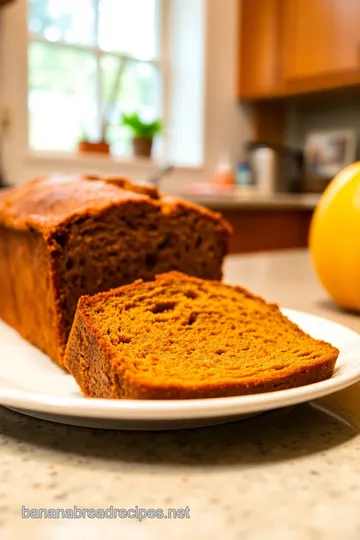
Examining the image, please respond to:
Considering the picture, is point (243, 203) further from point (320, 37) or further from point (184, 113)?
point (320, 37)

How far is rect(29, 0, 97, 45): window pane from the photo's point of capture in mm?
3783

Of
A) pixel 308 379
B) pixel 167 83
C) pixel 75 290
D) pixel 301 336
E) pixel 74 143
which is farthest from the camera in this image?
pixel 167 83

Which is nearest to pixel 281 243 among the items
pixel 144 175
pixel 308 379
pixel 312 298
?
pixel 144 175

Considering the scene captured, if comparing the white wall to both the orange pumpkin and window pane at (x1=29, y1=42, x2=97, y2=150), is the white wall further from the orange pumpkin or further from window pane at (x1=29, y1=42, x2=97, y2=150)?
the orange pumpkin

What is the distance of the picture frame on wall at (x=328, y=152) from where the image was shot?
4.41m

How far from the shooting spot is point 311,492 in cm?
40

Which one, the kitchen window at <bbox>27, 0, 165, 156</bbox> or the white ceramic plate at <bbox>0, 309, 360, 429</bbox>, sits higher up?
the kitchen window at <bbox>27, 0, 165, 156</bbox>

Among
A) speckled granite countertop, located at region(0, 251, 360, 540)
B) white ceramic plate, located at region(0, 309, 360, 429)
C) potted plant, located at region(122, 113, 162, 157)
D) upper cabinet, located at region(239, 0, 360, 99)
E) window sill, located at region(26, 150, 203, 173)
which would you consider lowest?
speckled granite countertop, located at region(0, 251, 360, 540)

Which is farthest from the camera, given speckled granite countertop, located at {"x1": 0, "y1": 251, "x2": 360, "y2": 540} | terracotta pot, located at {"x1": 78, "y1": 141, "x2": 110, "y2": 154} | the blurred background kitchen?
terracotta pot, located at {"x1": 78, "y1": 141, "x2": 110, "y2": 154}

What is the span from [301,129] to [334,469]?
15.4ft

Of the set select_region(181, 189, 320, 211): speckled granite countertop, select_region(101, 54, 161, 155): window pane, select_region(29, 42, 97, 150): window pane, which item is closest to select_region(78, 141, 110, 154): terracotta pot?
select_region(29, 42, 97, 150): window pane

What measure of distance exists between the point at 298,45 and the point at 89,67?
146 centimetres

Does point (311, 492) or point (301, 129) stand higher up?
point (301, 129)

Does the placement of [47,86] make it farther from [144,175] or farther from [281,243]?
[281,243]
